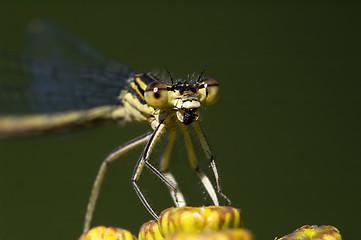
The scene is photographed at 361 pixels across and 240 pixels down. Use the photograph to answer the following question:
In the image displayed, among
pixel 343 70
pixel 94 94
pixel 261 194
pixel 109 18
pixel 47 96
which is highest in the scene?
pixel 109 18

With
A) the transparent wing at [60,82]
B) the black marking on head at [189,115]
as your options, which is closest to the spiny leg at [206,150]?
the black marking on head at [189,115]

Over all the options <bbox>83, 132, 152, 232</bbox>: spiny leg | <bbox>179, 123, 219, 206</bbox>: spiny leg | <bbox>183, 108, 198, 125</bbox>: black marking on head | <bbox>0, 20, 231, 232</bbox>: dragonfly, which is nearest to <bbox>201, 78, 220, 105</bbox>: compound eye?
<bbox>0, 20, 231, 232</bbox>: dragonfly

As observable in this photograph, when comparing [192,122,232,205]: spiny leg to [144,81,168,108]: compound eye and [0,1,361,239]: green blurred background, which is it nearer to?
[144,81,168,108]: compound eye

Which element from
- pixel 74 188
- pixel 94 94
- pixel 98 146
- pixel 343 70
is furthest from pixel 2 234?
pixel 343 70

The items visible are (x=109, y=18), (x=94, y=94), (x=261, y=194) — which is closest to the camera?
(x=94, y=94)

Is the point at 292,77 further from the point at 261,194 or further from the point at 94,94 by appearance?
the point at 94,94

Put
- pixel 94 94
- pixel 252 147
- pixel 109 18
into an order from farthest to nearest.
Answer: pixel 109 18
pixel 252 147
pixel 94 94
